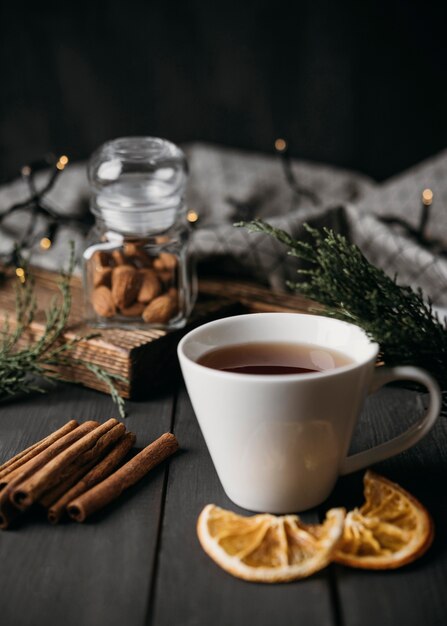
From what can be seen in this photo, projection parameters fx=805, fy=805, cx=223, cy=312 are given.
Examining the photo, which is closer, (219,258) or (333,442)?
(333,442)

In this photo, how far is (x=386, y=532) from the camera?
69cm

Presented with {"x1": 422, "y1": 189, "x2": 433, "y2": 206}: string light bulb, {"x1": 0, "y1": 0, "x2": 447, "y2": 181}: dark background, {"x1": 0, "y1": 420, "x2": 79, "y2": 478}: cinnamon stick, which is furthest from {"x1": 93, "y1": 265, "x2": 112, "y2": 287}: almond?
{"x1": 0, "y1": 0, "x2": 447, "y2": 181}: dark background

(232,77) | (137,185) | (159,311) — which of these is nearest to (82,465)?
(159,311)

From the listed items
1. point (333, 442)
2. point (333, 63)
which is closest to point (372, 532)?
point (333, 442)

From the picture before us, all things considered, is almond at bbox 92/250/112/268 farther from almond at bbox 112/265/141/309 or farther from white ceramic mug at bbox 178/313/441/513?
white ceramic mug at bbox 178/313/441/513

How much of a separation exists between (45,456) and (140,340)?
258mm

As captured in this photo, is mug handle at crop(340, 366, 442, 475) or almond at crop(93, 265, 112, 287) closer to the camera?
mug handle at crop(340, 366, 442, 475)

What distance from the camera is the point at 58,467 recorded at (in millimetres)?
767

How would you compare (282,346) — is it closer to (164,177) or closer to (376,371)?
(376,371)

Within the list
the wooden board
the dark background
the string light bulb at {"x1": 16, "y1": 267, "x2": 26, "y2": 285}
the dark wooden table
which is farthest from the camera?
the dark background

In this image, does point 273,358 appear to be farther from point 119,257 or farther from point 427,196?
point 427,196

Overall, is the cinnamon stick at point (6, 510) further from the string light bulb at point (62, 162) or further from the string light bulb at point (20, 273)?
the string light bulb at point (62, 162)

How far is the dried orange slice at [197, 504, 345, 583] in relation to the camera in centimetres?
64

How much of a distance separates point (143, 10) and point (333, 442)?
1336 mm
